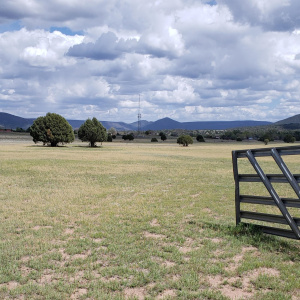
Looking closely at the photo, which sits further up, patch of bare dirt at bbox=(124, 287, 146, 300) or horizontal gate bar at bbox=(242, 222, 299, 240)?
horizontal gate bar at bbox=(242, 222, 299, 240)

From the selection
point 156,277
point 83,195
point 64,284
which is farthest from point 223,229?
point 83,195

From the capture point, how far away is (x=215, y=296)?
5.85m

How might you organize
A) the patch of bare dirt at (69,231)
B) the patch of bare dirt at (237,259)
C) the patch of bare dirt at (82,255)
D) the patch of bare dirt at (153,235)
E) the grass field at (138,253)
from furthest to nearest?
the patch of bare dirt at (69,231)
the patch of bare dirt at (153,235)
the patch of bare dirt at (82,255)
the patch of bare dirt at (237,259)
the grass field at (138,253)

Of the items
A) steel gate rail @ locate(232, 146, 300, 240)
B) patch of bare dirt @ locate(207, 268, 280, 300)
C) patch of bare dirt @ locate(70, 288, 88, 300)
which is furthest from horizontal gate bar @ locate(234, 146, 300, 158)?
patch of bare dirt @ locate(70, 288, 88, 300)

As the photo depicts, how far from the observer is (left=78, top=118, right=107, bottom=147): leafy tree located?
9344 cm

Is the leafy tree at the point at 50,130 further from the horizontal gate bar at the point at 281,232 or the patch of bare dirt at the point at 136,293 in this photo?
the patch of bare dirt at the point at 136,293

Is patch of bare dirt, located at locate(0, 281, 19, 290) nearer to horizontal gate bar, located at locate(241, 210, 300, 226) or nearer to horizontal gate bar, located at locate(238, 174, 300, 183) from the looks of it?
horizontal gate bar, located at locate(241, 210, 300, 226)

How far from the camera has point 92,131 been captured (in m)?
93.1

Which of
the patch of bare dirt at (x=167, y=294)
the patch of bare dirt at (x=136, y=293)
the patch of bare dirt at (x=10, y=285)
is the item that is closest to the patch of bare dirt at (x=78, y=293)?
the patch of bare dirt at (x=136, y=293)

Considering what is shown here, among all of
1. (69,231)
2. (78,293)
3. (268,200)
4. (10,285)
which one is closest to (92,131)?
(69,231)

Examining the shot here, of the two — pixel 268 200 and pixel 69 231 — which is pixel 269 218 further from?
pixel 69 231

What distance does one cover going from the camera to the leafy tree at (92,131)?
93438 millimetres

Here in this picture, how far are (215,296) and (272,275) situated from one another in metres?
1.56

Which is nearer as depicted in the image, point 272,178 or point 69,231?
point 272,178
